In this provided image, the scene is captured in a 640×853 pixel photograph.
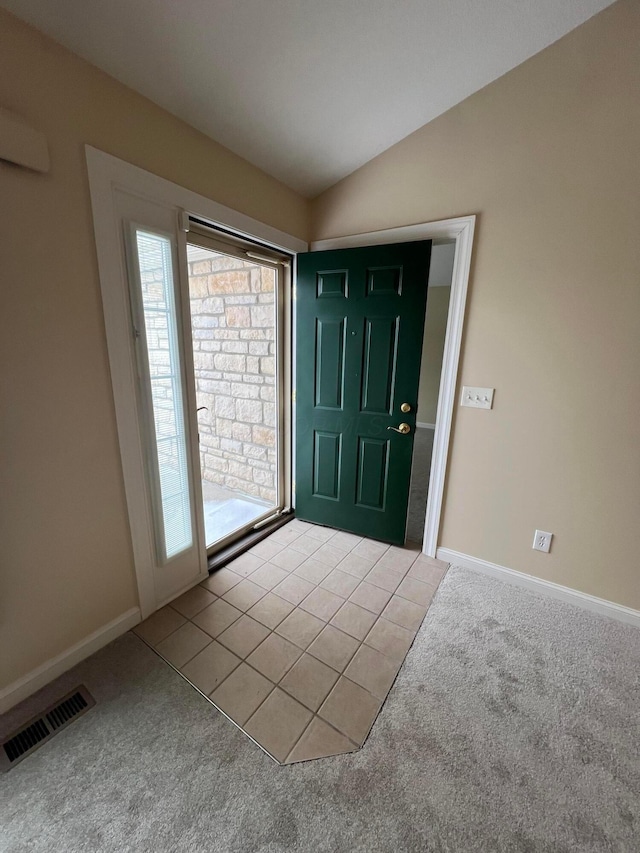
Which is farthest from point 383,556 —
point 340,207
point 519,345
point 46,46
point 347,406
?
point 46,46

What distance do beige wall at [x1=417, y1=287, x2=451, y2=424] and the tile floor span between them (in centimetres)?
380

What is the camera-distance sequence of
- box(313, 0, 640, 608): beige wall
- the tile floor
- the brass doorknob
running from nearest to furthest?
the tile floor < box(313, 0, 640, 608): beige wall < the brass doorknob

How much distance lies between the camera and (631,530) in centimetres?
172

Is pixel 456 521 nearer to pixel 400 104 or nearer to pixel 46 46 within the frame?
pixel 400 104

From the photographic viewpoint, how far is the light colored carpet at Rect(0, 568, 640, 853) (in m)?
0.97

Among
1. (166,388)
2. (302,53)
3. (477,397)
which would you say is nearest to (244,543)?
(166,388)

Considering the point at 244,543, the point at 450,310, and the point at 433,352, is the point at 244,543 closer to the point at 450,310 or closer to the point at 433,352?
the point at 450,310

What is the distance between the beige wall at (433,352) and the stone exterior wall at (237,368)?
11.6 feet

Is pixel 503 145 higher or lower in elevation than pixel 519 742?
higher

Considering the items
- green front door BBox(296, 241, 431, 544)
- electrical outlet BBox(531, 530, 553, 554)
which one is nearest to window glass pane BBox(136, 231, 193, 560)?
green front door BBox(296, 241, 431, 544)

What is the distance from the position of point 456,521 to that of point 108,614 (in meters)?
1.99

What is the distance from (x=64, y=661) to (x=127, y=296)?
1.58m

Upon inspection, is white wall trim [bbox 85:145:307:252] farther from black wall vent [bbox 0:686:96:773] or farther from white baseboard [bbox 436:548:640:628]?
white baseboard [bbox 436:548:640:628]

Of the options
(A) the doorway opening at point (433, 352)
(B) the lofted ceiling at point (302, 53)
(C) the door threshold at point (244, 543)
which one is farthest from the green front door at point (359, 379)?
(A) the doorway opening at point (433, 352)
